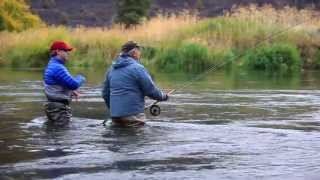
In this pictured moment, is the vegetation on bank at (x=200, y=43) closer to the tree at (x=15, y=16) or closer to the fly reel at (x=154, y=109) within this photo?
the fly reel at (x=154, y=109)

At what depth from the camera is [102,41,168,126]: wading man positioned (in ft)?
41.6

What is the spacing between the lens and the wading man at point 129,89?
12684 mm

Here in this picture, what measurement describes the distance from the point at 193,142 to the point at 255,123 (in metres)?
2.69

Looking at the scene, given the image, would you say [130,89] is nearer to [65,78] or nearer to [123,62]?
[123,62]

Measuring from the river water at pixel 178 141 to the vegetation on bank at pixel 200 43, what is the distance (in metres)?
12.2

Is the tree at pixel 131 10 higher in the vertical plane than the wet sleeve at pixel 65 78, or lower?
higher

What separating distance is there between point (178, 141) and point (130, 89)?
1.64 meters

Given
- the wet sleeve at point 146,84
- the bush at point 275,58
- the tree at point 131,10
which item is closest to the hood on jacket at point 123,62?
the wet sleeve at point 146,84

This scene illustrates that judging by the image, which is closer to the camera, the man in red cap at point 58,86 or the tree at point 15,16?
the man in red cap at point 58,86

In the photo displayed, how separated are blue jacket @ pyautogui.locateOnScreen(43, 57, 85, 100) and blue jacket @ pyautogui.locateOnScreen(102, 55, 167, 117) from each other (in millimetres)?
778

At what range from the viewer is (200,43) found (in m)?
32.5

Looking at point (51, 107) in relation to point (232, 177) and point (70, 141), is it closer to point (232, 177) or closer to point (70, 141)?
point (70, 141)

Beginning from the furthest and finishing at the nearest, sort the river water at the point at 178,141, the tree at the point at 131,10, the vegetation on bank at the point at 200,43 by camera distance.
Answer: the tree at the point at 131,10 < the vegetation on bank at the point at 200,43 < the river water at the point at 178,141

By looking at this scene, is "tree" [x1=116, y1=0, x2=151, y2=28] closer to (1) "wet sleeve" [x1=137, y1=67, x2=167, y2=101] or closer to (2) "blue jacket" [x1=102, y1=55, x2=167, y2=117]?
(2) "blue jacket" [x1=102, y1=55, x2=167, y2=117]
